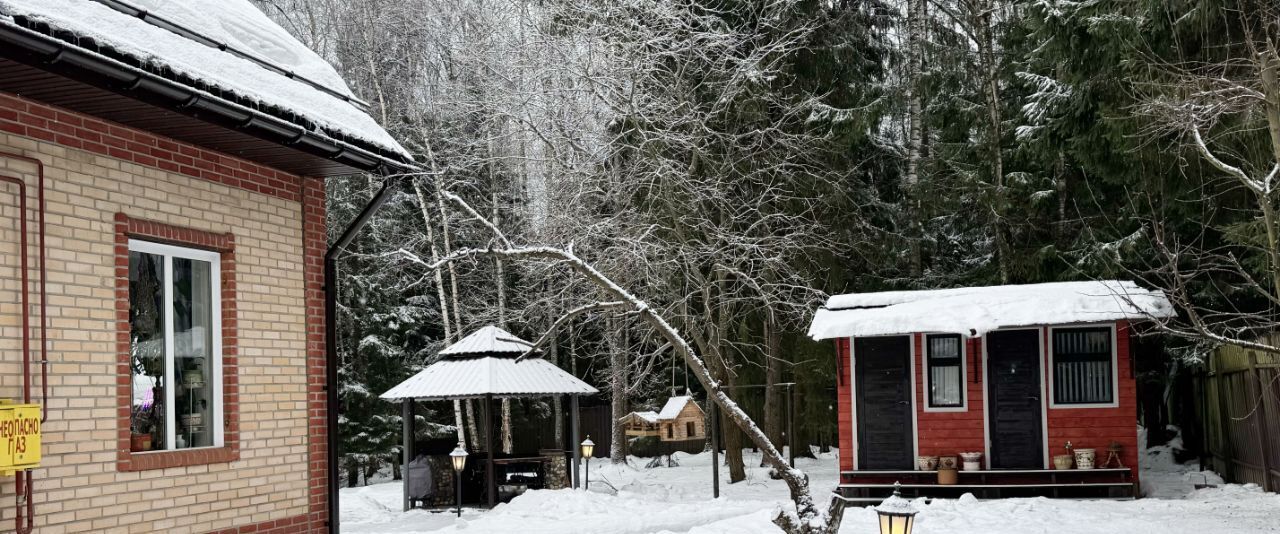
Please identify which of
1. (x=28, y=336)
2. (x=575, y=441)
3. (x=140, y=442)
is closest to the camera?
(x=28, y=336)

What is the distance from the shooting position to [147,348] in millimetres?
6574

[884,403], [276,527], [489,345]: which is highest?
[489,345]

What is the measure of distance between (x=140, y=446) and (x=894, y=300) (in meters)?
10.9

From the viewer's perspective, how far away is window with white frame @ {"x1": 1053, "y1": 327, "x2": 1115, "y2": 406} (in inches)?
565

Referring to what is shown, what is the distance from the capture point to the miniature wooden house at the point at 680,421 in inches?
805

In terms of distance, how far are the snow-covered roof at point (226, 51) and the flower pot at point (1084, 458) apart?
403 inches

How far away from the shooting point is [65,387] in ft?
18.9

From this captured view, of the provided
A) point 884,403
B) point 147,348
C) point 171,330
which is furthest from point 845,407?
point 147,348

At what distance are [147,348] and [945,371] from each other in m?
11.0

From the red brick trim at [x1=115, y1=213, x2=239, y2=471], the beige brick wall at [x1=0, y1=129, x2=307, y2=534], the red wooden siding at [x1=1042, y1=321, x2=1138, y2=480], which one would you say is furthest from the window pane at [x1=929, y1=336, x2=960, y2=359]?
the red brick trim at [x1=115, y1=213, x2=239, y2=471]

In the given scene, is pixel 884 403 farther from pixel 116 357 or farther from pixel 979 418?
pixel 116 357

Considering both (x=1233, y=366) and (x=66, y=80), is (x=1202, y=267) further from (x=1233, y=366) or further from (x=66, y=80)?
(x=66, y=80)

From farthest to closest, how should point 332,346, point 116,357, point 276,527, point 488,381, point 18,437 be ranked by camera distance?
point 488,381, point 332,346, point 276,527, point 116,357, point 18,437

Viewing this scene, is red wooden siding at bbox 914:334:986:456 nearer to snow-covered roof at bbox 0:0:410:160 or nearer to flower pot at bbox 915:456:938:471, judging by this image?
flower pot at bbox 915:456:938:471
